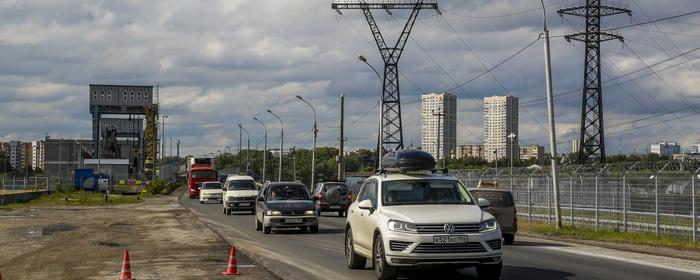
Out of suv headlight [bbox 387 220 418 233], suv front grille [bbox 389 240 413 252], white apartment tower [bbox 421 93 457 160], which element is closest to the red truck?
white apartment tower [bbox 421 93 457 160]

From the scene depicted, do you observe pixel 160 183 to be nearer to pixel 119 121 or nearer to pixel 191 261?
pixel 119 121

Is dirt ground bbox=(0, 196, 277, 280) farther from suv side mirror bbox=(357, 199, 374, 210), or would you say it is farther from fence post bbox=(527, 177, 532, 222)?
fence post bbox=(527, 177, 532, 222)

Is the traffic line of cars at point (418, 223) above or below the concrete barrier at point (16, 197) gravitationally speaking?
above

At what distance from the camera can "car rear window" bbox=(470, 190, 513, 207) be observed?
76.2 feet

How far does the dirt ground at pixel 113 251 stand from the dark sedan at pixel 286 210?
1835 millimetres

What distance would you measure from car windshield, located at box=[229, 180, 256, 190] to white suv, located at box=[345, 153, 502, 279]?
1141 inches

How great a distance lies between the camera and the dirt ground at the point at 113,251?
15320 millimetres

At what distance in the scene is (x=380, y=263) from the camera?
1280cm

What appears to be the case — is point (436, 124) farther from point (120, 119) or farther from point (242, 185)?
point (242, 185)

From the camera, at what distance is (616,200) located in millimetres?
29625

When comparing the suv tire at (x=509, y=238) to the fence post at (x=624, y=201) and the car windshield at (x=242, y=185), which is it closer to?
the fence post at (x=624, y=201)

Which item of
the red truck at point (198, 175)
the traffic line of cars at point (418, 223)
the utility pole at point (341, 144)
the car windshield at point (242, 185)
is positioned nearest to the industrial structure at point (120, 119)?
the red truck at point (198, 175)

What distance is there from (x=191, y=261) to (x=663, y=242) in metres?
14.1

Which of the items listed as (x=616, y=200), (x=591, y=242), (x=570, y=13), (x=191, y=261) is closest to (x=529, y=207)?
(x=616, y=200)
